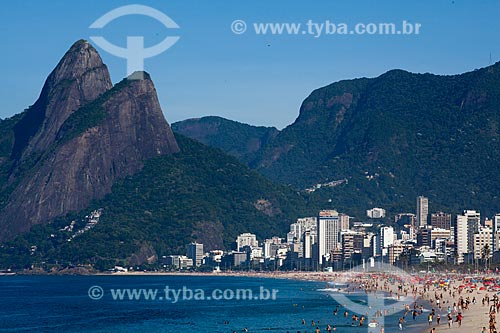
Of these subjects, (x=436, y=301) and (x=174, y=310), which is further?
(x=174, y=310)

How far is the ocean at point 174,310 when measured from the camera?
114 m

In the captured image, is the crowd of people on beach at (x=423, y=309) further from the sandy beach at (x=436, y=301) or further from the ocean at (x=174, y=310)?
the ocean at (x=174, y=310)

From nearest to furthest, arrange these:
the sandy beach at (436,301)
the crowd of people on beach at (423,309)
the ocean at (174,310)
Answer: the sandy beach at (436,301) < the crowd of people on beach at (423,309) < the ocean at (174,310)

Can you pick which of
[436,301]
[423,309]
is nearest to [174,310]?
[436,301]

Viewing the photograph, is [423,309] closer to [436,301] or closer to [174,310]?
[436,301]

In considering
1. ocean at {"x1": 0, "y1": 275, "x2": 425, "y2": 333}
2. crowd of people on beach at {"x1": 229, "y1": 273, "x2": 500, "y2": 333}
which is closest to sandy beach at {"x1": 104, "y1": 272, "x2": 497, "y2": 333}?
crowd of people on beach at {"x1": 229, "y1": 273, "x2": 500, "y2": 333}

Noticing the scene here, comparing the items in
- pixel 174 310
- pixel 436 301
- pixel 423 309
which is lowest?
pixel 174 310

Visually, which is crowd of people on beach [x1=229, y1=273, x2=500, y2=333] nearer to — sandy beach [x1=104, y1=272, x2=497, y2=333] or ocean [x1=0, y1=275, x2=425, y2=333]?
sandy beach [x1=104, y1=272, x2=497, y2=333]

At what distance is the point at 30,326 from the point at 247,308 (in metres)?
34.8

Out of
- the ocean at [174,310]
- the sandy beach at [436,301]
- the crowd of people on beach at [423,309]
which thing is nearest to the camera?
the sandy beach at [436,301]

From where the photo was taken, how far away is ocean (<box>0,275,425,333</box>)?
114125mm

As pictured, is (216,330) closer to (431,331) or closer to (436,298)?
(431,331)

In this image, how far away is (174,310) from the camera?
5615 inches

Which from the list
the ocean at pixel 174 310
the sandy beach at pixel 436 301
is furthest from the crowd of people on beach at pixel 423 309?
the ocean at pixel 174 310
